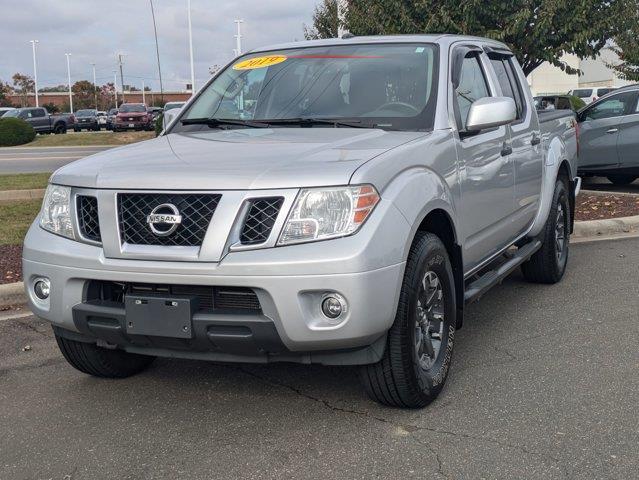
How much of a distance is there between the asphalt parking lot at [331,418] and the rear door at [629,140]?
7.29 meters

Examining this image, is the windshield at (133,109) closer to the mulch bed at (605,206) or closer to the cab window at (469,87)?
the mulch bed at (605,206)

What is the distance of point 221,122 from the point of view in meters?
4.59

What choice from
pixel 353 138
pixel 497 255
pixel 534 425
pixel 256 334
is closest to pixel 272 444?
pixel 256 334

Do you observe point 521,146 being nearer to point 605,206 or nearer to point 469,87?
point 469,87

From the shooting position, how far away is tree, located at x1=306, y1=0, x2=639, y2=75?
1022 cm

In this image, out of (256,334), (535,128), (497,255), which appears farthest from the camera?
(535,128)

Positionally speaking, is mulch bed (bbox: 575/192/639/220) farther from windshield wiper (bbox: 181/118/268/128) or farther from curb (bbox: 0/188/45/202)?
curb (bbox: 0/188/45/202)

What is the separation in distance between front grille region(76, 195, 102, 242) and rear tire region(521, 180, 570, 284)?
3.69 m

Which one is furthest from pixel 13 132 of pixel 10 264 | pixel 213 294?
pixel 213 294

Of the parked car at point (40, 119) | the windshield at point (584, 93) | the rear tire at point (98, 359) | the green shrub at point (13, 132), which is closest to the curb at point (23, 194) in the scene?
the rear tire at point (98, 359)

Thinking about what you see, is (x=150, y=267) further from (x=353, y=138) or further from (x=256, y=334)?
(x=353, y=138)

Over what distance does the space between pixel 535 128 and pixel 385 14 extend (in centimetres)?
585

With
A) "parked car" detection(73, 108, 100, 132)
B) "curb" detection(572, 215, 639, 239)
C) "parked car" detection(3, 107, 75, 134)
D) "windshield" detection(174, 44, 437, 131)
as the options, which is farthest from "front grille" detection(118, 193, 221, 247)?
"parked car" detection(73, 108, 100, 132)

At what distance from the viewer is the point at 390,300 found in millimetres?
3346
